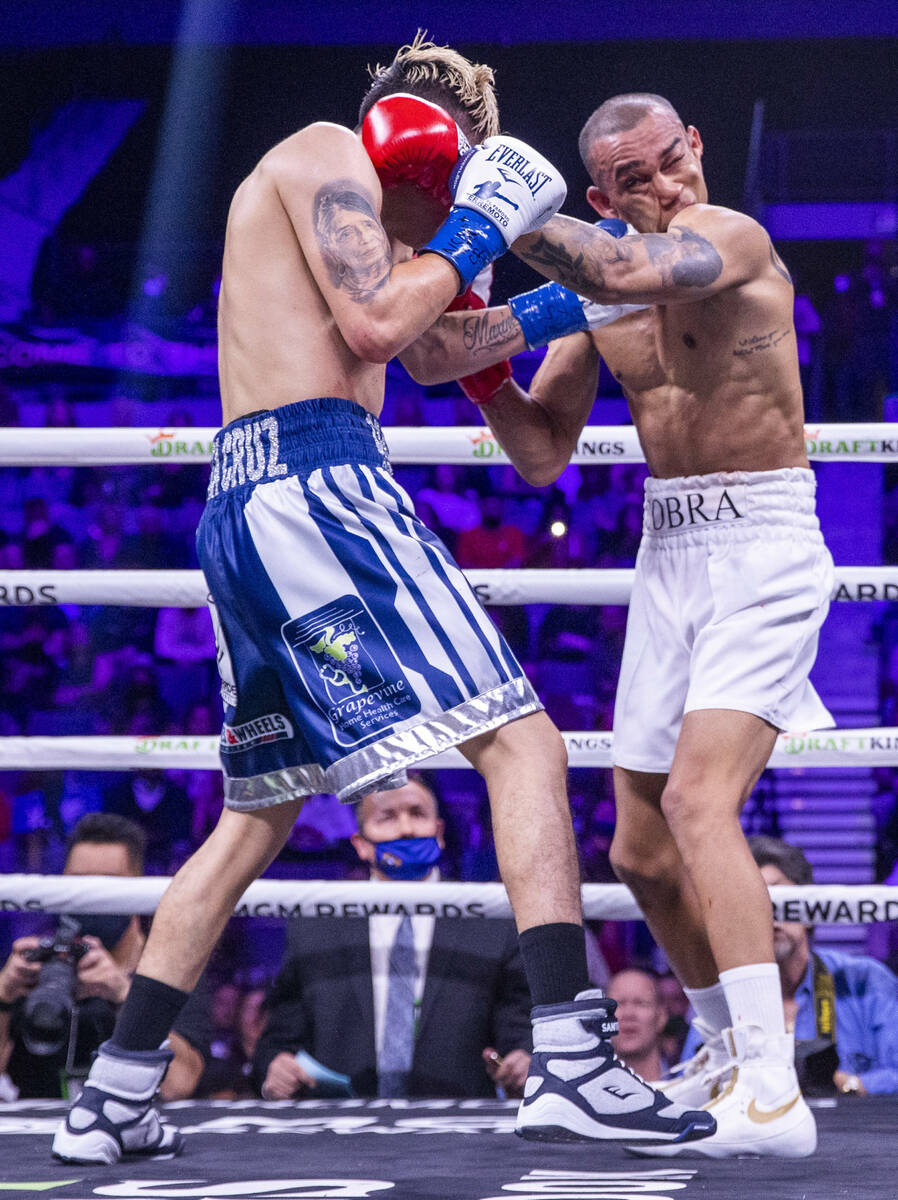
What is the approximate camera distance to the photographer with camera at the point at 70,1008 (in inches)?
89.1

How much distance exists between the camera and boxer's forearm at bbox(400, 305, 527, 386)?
199 cm

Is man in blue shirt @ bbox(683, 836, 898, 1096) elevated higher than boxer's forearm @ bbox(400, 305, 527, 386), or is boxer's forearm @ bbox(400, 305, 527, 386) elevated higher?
boxer's forearm @ bbox(400, 305, 527, 386)

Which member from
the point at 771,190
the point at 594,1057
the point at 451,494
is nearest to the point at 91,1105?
the point at 594,1057

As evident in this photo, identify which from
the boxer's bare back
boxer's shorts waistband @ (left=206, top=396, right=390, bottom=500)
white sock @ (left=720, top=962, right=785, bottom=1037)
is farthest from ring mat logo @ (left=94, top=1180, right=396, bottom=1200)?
the boxer's bare back

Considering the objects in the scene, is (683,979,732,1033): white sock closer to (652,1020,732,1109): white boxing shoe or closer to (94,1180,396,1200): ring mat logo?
(652,1020,732,1109): white boxing shoe

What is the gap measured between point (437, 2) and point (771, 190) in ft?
4.90

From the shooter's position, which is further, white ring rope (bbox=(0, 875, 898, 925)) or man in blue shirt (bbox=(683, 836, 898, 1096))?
man in blue shirt (bbox=(683, 836, 898, 1096))

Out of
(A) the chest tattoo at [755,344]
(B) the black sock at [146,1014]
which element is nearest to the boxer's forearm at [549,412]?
(A) the chest tattoo at [755,344]

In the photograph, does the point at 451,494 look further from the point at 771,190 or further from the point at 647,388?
the point at 647,388

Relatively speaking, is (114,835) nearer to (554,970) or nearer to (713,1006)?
(713,1006)

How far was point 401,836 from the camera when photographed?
8.50ft

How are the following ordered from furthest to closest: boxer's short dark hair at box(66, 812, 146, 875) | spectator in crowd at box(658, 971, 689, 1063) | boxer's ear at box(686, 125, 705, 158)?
spectator in crowd at box(658, 971, 689, 1063)
boxer's short dark hair at box(66, 812, 146, 875)
boxer's ear at box(686, 125, 705, 158)

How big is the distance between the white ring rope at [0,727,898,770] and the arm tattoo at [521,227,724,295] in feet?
2.37

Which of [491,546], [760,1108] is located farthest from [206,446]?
[491,546]
